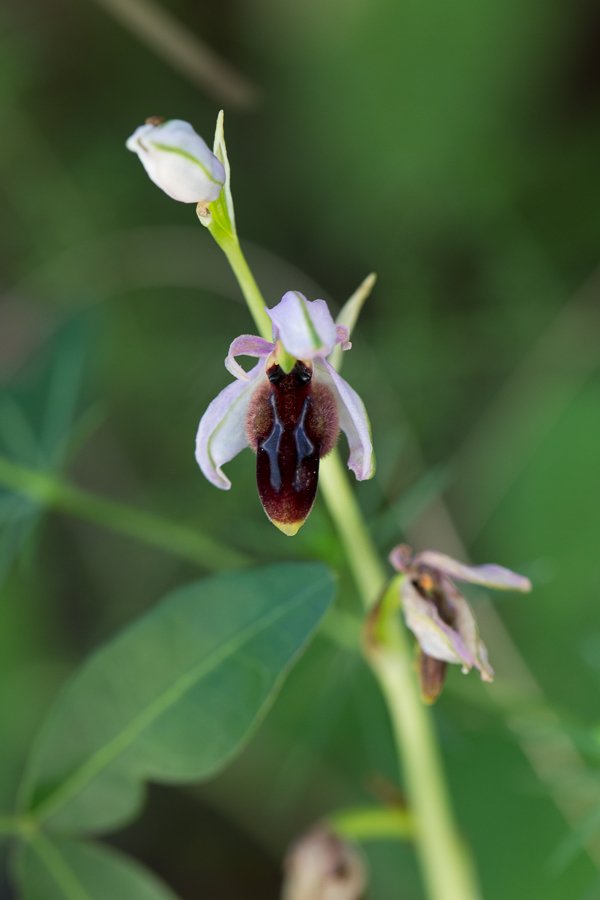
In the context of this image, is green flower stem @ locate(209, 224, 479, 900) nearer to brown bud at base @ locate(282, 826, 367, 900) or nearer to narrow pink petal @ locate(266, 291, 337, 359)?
brown bud at base @ locate(282, 826, 367, 900)

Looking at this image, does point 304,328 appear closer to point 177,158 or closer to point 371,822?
point 177,158

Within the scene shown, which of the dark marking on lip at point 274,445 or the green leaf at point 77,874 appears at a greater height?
the dark marking on lip at point 274,445

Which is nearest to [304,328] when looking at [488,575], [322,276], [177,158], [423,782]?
[177,158]

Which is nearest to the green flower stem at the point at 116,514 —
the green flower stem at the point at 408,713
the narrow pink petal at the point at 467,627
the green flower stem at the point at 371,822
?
A: the green flower stem at the point at 408,713

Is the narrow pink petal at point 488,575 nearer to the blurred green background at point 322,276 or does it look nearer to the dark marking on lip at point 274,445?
the dark marking on lip at point 274,445

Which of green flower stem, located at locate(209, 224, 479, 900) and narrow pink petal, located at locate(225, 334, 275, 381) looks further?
green flower stem, located at locate(209, 224, 479, 900)

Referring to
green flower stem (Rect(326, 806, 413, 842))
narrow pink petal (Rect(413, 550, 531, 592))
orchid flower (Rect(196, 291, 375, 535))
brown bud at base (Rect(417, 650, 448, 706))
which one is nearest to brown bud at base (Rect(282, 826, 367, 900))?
green flower stem (Rect(326, 806, 413, 842))

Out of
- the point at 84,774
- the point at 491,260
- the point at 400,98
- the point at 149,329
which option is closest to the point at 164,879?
the point at 84,774
